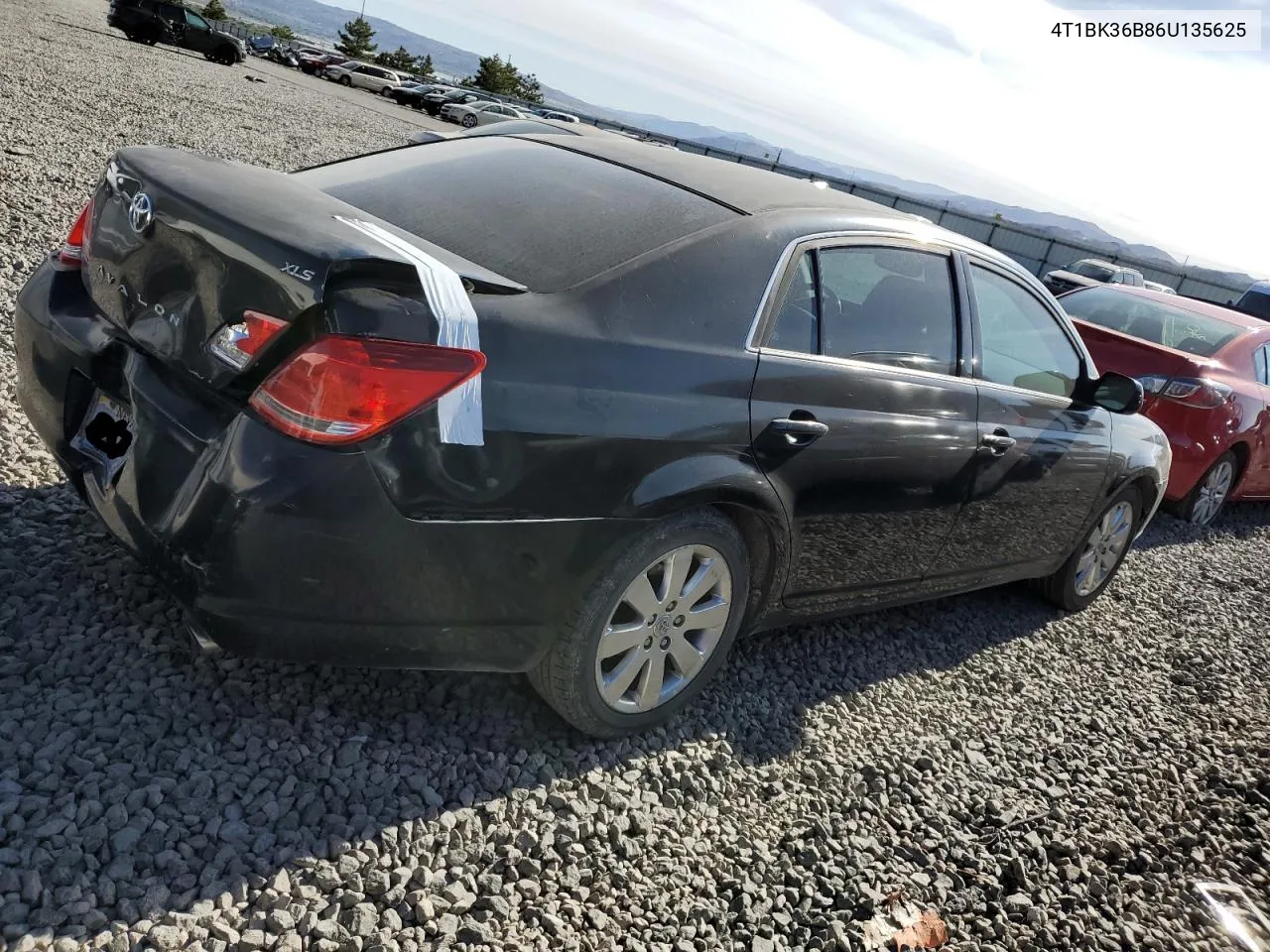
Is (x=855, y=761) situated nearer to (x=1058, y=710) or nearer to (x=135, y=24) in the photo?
A: (x=1058, y=710)

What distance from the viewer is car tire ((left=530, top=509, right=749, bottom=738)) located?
2.69 meters

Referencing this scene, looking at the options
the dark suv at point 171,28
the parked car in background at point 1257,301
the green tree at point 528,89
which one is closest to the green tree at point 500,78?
the green tree at point 528,89

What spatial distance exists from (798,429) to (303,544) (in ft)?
4.84

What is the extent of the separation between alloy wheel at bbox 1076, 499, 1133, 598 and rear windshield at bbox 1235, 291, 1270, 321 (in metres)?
15.9

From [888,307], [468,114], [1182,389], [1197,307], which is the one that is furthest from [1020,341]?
[468,114]

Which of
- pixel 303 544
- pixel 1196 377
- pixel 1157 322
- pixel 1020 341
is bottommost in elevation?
pixel 303 544

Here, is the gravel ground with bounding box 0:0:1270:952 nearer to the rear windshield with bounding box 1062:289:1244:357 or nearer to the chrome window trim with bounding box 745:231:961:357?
the chrome window trim with bounding box 745:231:961:357

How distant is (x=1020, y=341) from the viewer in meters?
4.15

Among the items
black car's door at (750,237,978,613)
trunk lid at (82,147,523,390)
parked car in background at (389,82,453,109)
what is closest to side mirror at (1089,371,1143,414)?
black car's door at (750,237,978,613)

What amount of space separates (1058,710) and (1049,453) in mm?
1081

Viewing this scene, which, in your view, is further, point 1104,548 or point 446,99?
point 446,99

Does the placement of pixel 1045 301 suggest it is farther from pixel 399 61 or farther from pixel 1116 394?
pixel 399 61

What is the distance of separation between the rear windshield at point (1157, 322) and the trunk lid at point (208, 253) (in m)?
6.30

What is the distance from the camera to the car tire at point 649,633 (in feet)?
8.84
